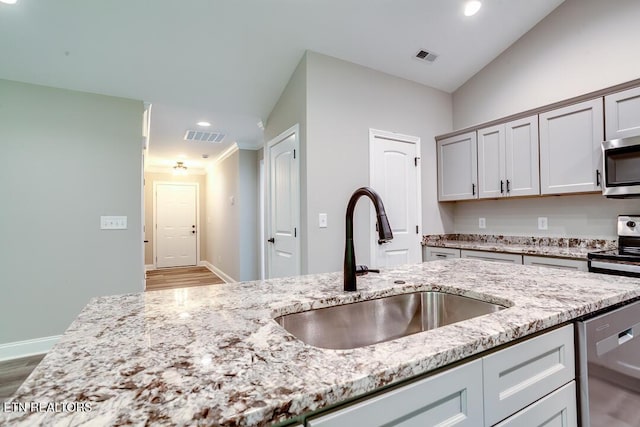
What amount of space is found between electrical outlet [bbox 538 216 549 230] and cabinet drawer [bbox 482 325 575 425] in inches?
103

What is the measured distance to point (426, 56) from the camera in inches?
125

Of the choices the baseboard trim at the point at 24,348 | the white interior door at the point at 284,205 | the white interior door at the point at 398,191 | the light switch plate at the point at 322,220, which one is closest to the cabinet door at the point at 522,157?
the white interior door at the point at 398,191

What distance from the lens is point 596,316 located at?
3.21 feet

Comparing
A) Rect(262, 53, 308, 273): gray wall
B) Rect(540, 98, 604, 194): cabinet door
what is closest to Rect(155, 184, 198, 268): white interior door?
Rect(262, 53, 308, 273): gray wall

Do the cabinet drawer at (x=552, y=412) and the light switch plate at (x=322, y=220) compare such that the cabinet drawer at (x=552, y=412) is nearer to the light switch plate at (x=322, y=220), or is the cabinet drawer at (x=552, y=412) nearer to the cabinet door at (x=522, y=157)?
the light switch plate at (x=322, y=220)

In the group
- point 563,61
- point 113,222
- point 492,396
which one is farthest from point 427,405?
point 563,61

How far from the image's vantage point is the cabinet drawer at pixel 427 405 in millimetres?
542

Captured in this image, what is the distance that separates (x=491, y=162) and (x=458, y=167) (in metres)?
0.38

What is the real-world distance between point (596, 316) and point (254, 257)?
4.84 meters

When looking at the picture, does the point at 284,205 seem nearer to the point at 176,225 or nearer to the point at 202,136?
the point at 202,136

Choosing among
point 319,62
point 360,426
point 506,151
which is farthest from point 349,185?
point 360,426

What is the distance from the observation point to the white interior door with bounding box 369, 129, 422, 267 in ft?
10.5

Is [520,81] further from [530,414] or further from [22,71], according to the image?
[22,71]

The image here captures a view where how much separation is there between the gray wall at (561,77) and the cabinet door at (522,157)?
1.14 feet
